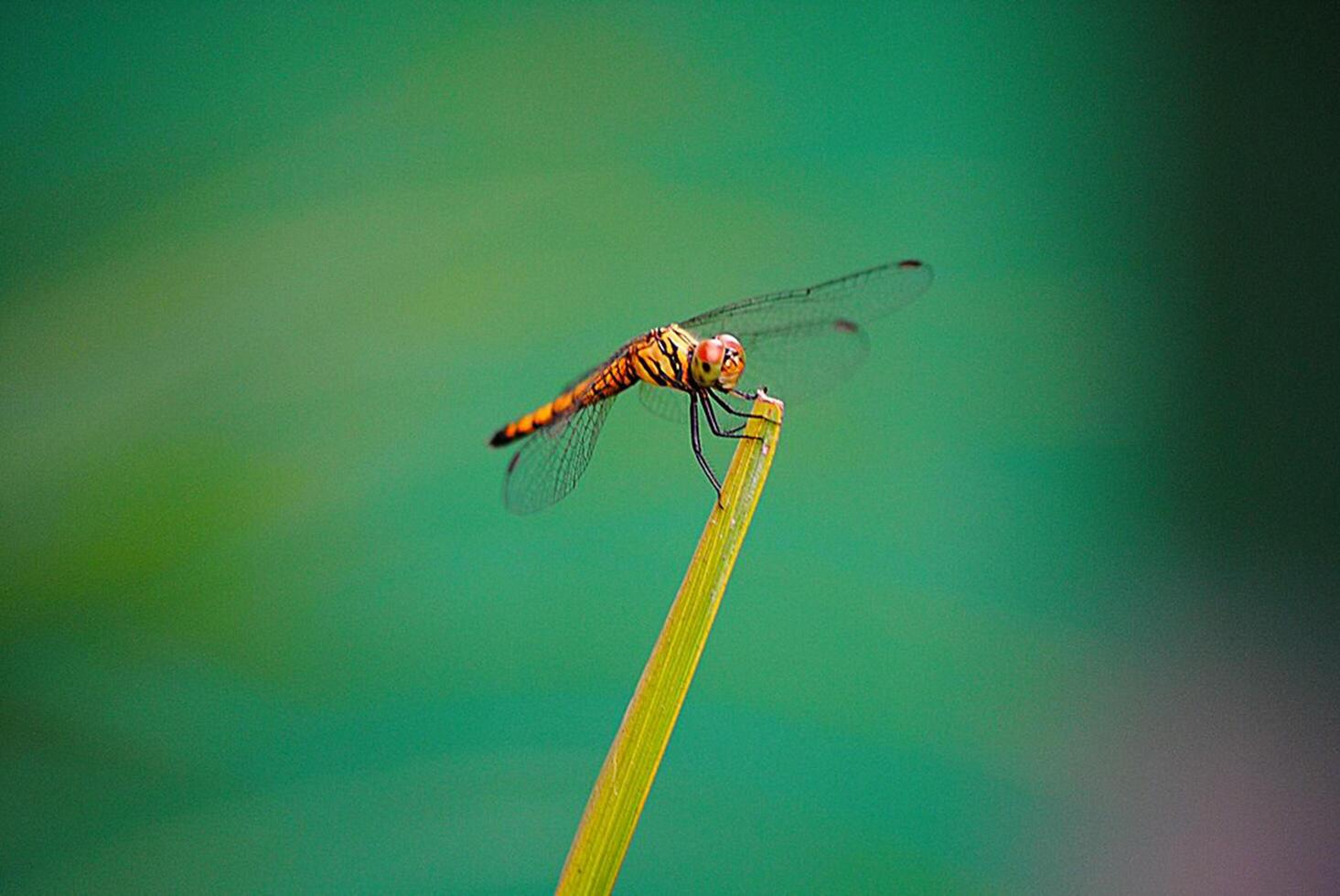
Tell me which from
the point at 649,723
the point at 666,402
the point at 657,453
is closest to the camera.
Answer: the point at 649,723

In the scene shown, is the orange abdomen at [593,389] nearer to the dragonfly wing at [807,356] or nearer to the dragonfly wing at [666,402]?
the dragonfly wing at [666,402]

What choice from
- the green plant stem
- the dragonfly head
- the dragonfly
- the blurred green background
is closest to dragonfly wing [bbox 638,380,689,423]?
the dragonfly

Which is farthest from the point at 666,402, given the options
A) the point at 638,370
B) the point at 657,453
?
the point at 657,453

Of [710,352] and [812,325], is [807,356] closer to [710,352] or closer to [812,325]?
[812,325]

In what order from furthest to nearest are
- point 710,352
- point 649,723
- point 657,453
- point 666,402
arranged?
point 657,453
point 666,402
point 710,352
point 649,723

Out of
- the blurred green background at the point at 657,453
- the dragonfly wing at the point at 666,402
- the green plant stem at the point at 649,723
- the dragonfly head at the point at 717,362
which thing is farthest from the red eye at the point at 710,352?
the blurred green background at the point at 657,453

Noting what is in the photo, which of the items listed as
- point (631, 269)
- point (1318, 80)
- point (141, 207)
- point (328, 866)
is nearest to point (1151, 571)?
point (1318, 80)

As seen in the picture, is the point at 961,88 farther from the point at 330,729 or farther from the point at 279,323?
the point at 330,729
